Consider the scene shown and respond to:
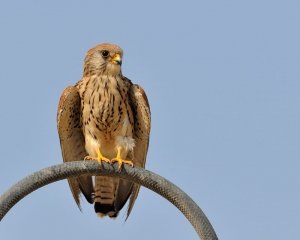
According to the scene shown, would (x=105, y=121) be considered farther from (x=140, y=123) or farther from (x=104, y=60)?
(x=104, y=60)

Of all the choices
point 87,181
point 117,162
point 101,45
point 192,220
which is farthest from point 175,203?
point 101,45

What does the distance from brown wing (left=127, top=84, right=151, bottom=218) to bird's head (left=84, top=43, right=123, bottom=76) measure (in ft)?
0.90

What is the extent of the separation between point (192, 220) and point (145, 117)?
10.2 feet

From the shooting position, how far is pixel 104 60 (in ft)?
26.4

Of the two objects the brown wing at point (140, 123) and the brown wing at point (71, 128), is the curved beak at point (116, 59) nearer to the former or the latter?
the brown wing at point (140, 123)

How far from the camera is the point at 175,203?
15.7 ft

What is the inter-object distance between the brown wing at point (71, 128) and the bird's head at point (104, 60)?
1.11ft

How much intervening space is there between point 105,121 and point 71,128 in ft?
1.29

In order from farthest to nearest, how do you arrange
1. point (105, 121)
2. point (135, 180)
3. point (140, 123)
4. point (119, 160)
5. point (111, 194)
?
point (140, 123) → point (105, 121) → point (111, 194) → point (119, 160) → point (135, 180)

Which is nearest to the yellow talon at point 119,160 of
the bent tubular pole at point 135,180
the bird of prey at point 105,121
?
the bird of prey at point 105,121

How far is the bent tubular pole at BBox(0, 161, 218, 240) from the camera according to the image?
15.1ft

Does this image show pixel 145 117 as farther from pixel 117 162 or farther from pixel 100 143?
pixel 117 162

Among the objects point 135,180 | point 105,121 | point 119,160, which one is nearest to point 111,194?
point 105,121

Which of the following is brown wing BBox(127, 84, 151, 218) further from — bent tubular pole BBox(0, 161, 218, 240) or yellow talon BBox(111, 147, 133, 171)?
bent tubular pole BBox(0, 161, 218, 240)
